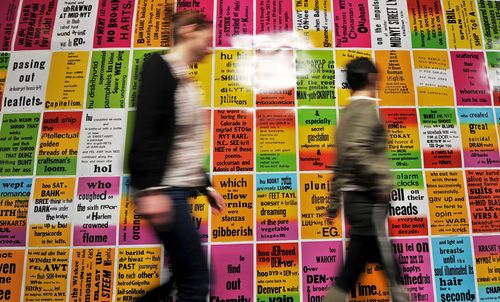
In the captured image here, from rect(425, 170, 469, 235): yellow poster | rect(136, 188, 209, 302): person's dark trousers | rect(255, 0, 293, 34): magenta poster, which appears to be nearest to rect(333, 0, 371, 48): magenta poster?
rect(255, 0, 293, 34): magenta poster

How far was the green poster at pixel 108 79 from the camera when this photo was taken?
6.48 ft

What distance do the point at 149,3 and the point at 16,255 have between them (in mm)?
1419

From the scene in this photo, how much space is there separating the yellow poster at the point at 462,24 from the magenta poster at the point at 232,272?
152 cm

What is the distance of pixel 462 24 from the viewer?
6.93 feet

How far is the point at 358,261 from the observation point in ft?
4.54

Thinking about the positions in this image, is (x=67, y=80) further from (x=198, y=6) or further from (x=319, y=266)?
(x=319, y=266)

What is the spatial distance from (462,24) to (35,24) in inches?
89.8

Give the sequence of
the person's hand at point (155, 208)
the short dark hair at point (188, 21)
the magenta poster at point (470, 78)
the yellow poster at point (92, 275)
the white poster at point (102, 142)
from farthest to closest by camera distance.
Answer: the magenta poster at point (470, 78) < the white poster at point (102, 142) < the yellow poster at point (92, 275) < the short dark hair at point (188, 21) < the person's hand at point (155, 208)

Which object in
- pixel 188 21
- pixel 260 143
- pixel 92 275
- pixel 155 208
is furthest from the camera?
pixel 260 143

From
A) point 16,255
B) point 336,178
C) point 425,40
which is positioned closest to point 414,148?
point 425,40

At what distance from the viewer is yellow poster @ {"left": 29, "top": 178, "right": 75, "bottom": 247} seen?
184 cm

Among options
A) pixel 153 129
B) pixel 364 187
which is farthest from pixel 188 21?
pixel 364 187

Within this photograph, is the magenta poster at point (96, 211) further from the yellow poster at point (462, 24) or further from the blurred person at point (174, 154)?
the yellow poster at point (462, 24)

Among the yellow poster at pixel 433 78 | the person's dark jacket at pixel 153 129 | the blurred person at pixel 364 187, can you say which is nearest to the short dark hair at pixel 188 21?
the person's dark jacket at pixel 153 129
